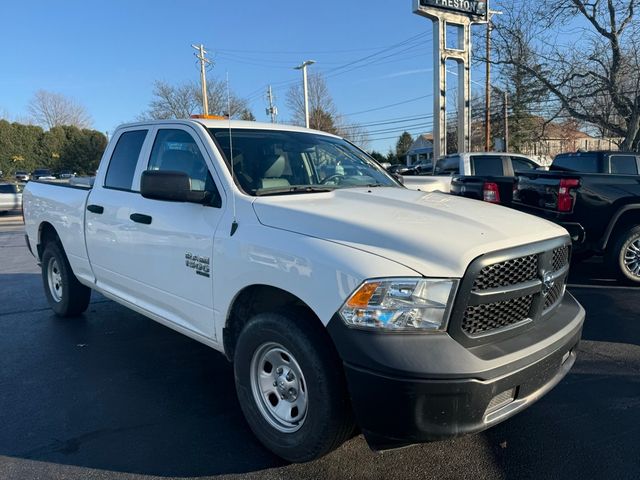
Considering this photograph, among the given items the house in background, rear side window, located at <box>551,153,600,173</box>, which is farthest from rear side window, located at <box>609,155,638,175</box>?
the house in background

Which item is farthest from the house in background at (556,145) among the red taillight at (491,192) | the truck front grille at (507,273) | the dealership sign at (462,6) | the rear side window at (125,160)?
the truck front grille at (507,273)

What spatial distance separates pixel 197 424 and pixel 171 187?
1.51m

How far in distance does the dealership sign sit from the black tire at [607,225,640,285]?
15.6 meters

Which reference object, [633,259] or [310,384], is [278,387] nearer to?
[310,384]

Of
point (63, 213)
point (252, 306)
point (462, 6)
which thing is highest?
point (462, 6)

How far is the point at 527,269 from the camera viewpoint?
265 centimetres

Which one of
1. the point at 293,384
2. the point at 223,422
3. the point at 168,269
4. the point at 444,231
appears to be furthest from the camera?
the point at 168,269

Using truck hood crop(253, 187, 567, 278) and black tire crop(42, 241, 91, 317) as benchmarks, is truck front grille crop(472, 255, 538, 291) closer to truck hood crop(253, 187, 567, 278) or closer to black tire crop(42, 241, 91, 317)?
truck hood crop(253, 187, 567, 278)

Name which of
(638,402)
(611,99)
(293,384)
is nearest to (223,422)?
(293,384)

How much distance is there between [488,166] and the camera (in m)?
12.1

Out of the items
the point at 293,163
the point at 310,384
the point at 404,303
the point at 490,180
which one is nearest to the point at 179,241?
the point at 293,163

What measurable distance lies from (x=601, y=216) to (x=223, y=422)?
17.7ft

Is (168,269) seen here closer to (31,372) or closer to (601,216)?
(31,372)

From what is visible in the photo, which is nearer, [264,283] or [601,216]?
[264,283]
